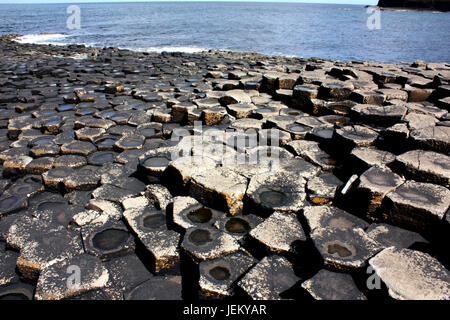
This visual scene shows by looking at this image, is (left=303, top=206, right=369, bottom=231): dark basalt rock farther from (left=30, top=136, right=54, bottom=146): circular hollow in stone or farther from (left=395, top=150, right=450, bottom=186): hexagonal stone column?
(left=30, top=136, right=54, bottom=146): circular hollow in stone

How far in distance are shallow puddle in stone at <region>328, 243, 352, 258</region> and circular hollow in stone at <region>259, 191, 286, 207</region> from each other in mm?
651

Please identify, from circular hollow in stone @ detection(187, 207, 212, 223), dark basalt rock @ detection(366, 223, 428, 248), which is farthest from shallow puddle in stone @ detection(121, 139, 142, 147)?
dark basalt rock @ detection(366, 223, 428, 248)

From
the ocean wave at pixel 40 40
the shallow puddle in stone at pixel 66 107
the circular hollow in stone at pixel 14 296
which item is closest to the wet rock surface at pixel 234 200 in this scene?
the circular hollow in stone at pixel 14 296

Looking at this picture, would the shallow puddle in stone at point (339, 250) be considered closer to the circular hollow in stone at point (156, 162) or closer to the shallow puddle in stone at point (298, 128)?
the circular hollow in stone at point (156, 162)

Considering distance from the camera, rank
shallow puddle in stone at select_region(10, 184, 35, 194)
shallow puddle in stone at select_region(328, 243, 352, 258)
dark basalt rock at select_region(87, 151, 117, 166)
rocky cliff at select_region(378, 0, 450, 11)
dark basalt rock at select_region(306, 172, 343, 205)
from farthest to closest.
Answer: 1. rocky cliff at select_region(378, 0, 450, 11)
2. dark basalt rock at select_region(87, 151, 117, 166)
3. shallow puddle in stone at select_region(10, 184, 35, 194)
4. dark basalt rock at select_region(306, 172, 343, 205)
5. shallow puddle in stone at select_region(328, 243, 352, 258)

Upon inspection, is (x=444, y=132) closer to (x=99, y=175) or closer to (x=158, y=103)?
(x=99, y=175)

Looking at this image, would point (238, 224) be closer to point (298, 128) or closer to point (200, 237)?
point (200, 237)

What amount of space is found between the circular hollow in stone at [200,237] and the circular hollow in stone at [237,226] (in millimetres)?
220

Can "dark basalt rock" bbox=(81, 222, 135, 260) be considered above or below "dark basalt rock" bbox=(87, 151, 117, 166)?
below

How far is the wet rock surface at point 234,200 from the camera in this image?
189 cm

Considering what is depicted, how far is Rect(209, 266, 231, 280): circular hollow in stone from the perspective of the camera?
1939 mm

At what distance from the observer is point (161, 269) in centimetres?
212

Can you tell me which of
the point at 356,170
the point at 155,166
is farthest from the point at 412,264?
the point at 155,166

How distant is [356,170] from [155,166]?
220 cm
